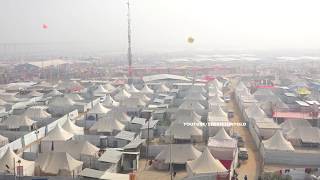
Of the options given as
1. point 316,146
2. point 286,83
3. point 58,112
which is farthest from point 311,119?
point 286,83

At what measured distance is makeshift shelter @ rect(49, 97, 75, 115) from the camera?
69.2 ft

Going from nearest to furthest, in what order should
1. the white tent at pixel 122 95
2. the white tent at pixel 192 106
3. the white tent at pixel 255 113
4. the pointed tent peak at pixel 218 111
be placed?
the white tent at pixel 255 113
the pointed tent peak at pixel 218 111
the white tent at pixel 192 106
the white tent at pixel 122 95

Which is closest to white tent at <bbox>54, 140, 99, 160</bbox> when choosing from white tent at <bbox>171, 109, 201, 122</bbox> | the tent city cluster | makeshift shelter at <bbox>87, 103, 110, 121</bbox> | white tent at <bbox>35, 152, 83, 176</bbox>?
the tent city cluster

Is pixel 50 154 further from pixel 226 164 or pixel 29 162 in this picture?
pixel 226 164

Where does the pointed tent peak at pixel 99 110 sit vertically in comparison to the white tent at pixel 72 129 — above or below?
above

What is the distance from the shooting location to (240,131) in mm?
17125

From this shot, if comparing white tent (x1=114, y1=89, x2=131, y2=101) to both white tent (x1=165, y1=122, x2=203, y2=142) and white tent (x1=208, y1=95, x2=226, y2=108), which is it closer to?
white tent (x1=208, y1=95, x2=226, y2=108)

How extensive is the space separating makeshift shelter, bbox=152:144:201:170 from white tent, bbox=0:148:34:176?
3989 millimetres

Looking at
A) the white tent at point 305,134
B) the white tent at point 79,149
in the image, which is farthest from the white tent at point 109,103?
the white tent at point 305,134

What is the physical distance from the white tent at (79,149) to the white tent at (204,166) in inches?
139

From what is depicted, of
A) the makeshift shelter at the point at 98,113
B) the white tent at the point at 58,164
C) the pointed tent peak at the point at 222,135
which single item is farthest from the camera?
the makeshift shelter at the point at 98,113

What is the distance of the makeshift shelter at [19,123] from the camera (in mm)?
17219

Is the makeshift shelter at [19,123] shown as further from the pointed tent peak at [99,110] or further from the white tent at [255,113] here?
the white tent at [255,113]

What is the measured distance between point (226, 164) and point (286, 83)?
22.7 metres
